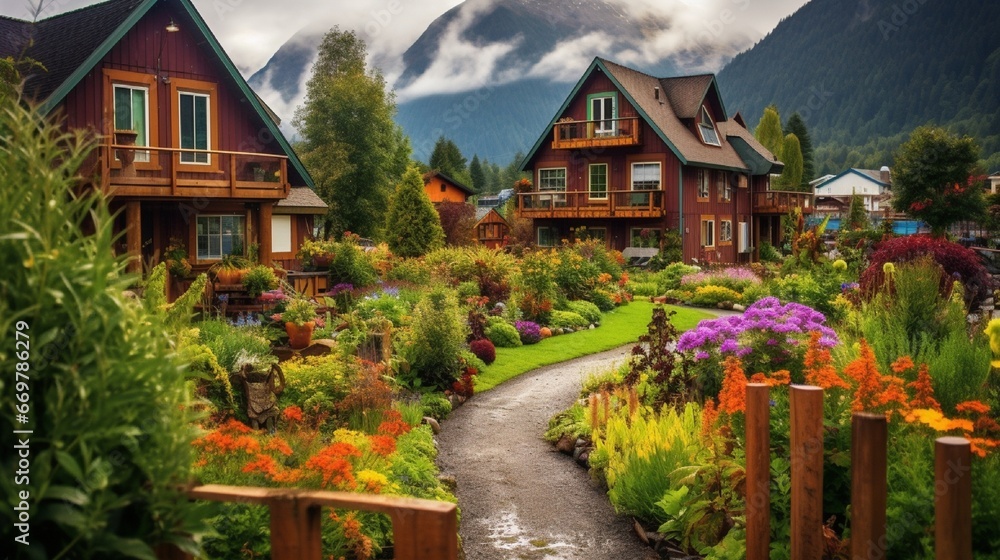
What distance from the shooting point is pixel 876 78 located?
161625mm

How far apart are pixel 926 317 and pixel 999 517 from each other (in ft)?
18.1

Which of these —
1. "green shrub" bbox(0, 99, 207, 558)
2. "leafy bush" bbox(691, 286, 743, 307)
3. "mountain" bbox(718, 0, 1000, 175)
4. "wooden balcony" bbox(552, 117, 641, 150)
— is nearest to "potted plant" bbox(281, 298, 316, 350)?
"green shrub" bbox(0, 99, 207, 558)

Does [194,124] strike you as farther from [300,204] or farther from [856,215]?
[856,215]

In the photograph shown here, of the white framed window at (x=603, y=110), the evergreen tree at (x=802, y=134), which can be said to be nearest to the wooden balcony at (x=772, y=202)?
the white framed window at (x=603, y=110)

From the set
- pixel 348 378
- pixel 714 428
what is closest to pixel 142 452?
pixel 714 428

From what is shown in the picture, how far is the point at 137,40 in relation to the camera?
18203 mm

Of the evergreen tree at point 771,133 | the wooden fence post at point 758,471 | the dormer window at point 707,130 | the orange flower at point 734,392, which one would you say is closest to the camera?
the wooden fence post at point 758,471

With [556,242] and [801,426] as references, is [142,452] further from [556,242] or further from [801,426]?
[556,242]

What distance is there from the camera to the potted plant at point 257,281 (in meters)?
16.9

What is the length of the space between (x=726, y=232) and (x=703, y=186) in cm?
370

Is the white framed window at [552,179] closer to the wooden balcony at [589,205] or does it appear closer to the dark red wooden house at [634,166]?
the dark red wooden house at [634,166]

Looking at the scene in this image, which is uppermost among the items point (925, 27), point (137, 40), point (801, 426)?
point (925, 27)

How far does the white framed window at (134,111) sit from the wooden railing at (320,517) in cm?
1686

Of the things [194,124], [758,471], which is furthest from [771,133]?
[758,471]
